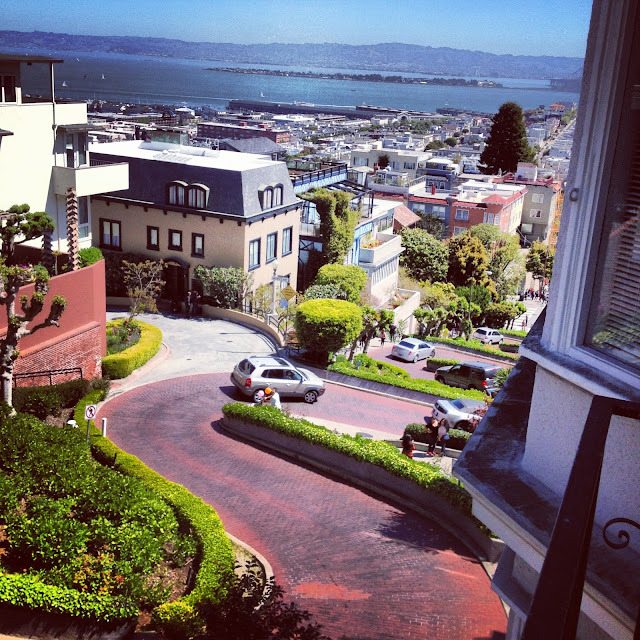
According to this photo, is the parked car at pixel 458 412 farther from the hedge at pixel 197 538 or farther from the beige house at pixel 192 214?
the beige house at pixel 192 214

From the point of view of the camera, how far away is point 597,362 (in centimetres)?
454

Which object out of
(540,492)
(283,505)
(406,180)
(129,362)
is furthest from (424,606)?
(406,180)

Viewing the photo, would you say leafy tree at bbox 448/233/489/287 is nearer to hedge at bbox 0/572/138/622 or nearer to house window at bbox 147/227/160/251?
house window at bbox 147/227/160/251

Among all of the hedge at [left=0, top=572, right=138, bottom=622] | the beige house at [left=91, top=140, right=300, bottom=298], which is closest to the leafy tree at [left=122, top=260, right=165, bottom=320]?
the beige house at [left=91, top=140, right=300, bottom=298]

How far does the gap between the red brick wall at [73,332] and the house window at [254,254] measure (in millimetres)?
14083

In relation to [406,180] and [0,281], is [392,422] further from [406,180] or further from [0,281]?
[406,180]

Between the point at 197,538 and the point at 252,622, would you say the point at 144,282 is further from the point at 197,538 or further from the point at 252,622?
the point at 252,622

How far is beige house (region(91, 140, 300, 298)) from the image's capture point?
39.6 m

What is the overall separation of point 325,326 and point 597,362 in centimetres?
2796

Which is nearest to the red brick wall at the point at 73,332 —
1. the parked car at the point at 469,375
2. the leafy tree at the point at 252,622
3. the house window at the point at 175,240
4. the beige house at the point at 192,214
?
the leafy tree at the point at 252,622

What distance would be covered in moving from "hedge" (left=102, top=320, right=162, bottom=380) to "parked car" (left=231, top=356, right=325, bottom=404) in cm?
367

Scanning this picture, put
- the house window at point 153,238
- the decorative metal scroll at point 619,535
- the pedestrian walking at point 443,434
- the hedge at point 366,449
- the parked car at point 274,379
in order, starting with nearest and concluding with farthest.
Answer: the decorative metal scroll at point 619,535
the hedge at point 366,449
the pedestrian walking at point 443,434
the parked car at point 274,379
the house window at point 153,238

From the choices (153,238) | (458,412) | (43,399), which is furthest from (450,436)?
(153,238)

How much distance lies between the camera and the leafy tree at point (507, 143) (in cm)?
11262
